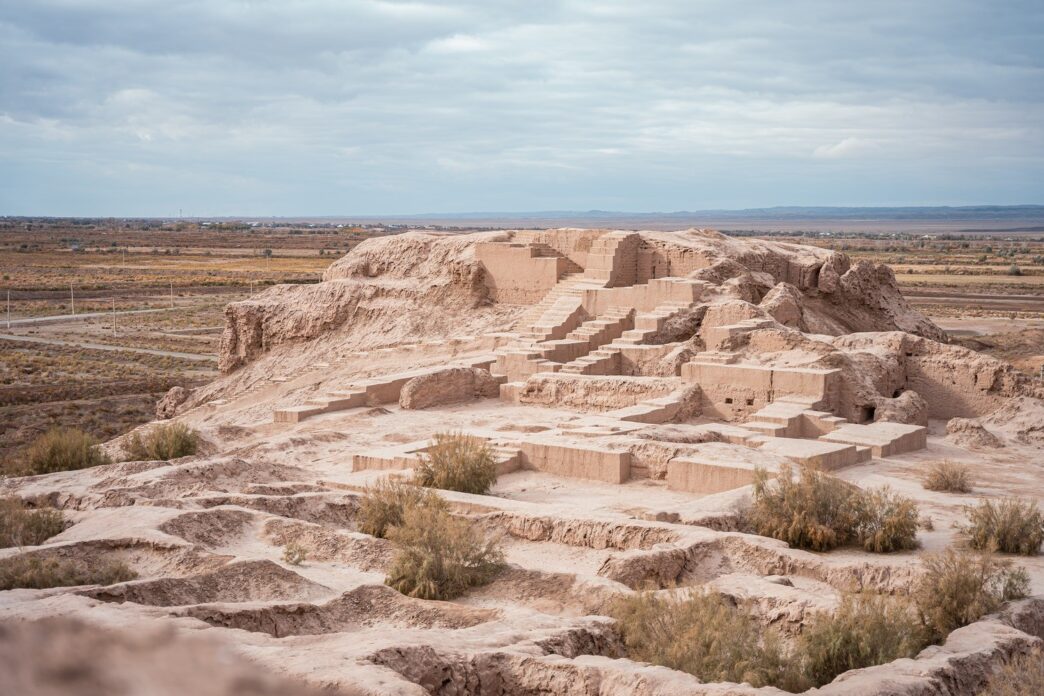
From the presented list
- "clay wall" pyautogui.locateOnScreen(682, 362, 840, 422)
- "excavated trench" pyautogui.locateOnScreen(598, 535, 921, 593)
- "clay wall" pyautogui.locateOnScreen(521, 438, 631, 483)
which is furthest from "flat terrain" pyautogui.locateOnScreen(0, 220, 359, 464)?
"excavated trench" pyautogui.locateOnScreen(598, 535, 921, 593)

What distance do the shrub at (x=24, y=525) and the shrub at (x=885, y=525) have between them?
7166mm

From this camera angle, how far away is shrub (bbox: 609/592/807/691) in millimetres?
6055

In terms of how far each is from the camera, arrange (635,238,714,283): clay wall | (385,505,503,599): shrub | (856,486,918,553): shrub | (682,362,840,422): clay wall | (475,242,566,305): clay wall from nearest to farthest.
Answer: (385,505,503,599): shrub < (856,486,918,553): shrub < (682,362,840,422): clay wall < (635,238,714,283): clay wall < (475,242,566,305): clay wall

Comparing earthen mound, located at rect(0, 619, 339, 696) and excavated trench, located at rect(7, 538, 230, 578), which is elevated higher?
earthen mound, located at rect(0, 619, 339, 696)

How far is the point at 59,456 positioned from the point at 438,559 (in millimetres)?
7007

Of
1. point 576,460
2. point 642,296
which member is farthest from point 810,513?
point 642,296

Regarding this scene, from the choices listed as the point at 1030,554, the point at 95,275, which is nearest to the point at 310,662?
the point at 1030,554

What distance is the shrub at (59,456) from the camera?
1317 cm

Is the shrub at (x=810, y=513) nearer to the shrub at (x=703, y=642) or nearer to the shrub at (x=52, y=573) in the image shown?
the shrub at (x=703, y=642)

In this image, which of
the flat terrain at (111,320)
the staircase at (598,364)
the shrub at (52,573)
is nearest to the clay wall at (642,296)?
the staircase at (598,364)

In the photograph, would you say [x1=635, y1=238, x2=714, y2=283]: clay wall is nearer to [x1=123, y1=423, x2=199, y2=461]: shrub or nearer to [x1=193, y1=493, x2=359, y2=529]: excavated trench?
[x1=123, y1=423, x2=199, y2=461]: shrub

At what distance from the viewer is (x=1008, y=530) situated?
9.40 m

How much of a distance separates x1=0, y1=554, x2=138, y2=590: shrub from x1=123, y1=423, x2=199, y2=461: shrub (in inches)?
242

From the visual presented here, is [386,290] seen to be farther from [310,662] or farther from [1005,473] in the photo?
[310,662]
